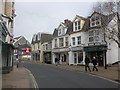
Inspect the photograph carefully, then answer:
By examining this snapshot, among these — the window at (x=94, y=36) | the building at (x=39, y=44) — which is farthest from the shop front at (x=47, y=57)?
the window at (x=94, y=36)

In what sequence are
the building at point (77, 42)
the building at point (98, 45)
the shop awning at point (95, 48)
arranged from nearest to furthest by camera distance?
the shop awning at point (95, 48) → the building at point (98, 45) → the building at point (77, 42)

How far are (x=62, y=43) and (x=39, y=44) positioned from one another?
1398 cm

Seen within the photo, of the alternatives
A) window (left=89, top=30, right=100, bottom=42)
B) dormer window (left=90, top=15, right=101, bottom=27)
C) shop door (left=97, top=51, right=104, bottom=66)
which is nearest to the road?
dormer window (left=90, top=15, right=101, bottom=27)

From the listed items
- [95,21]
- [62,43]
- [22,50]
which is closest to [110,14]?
[95,21]

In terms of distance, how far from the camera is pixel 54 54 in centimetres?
3666

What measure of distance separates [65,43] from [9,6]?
15643 millimetres

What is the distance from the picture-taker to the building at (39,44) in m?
44.8

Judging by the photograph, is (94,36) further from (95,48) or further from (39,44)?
(39,44)

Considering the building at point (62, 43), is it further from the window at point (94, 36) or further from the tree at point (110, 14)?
the tree at point (110, 14)

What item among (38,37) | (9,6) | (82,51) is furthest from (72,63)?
(38,37)

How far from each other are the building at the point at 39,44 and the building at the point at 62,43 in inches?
356

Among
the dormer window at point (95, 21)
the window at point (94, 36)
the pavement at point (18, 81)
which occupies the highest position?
the dormer window at point (95, 21)

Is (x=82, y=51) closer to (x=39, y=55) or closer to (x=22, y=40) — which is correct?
(x=39, y=55)

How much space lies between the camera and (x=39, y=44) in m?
46.1
